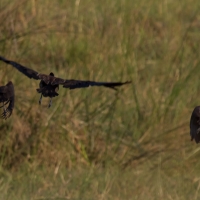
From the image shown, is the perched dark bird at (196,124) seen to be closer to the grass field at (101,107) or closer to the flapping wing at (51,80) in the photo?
the grass field at (101,107)

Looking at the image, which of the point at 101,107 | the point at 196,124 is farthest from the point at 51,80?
the point at 101,107

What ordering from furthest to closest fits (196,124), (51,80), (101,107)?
Result: (101,107), (196,124), (51,80)

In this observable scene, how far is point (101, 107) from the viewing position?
6.14 meters

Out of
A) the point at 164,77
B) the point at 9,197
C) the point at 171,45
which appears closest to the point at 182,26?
the point at 171,45

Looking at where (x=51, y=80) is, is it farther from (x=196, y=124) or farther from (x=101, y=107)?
(x=101, y=107)

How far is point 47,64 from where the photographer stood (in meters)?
6.72

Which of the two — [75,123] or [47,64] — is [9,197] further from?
[47,64]

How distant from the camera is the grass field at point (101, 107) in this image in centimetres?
532

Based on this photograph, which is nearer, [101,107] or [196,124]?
[196,124]

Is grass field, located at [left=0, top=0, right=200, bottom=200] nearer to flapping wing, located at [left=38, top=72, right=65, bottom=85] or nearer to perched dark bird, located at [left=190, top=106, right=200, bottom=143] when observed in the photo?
perched dark bird, located at [left=190, top=106, right=200, bottom=143]

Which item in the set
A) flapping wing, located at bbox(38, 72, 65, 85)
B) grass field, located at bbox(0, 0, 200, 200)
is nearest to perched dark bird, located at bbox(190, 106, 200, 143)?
grass field, located at bbox(0, 0, 200, 200)

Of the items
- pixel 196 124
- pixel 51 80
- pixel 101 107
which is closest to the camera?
pixel 51 80

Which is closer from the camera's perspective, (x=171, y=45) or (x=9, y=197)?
(x=9, y=197)

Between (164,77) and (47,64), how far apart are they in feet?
2.63
